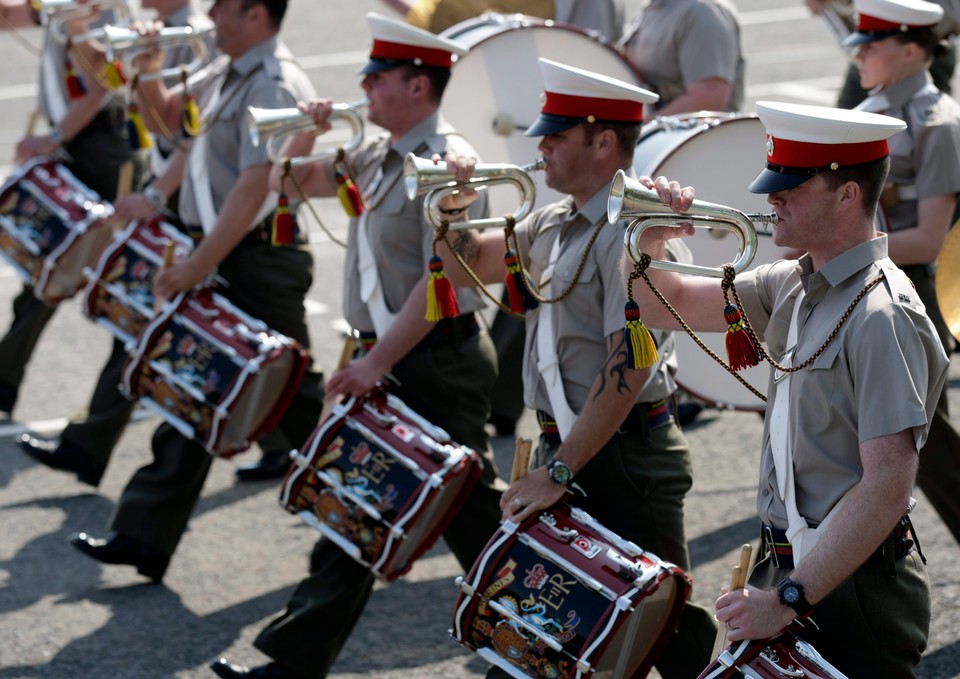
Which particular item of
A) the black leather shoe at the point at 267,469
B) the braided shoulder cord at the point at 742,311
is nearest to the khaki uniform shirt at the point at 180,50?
the black leather shoe at the point at 267,469

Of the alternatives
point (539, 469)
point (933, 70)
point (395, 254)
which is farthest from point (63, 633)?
point (933, 70)

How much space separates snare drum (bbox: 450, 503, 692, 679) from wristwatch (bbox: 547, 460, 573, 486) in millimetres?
72

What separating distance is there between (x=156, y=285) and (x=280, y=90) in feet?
2.77

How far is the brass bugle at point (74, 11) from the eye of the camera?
7.14 m

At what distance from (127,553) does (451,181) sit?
2234 mm

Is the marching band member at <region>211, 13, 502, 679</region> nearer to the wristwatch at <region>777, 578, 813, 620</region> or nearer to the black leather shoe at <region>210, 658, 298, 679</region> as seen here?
the black leather shoe at <region>210, 658, 298, 679</region>

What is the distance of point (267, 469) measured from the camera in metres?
6.64

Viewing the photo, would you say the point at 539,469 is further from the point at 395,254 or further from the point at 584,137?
the point at 395,254

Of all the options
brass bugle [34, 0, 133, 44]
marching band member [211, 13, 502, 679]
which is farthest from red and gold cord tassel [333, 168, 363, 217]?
brass bugle [34, 0, 133, 44]

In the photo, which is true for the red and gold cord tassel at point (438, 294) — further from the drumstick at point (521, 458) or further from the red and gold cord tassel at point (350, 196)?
the red and gold cord tassel at point (350, 196)

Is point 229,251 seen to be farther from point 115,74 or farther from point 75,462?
point 75,462

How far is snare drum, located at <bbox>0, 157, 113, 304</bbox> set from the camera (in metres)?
6.68

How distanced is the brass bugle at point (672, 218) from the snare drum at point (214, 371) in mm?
2097

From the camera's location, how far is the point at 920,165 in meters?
4.93
